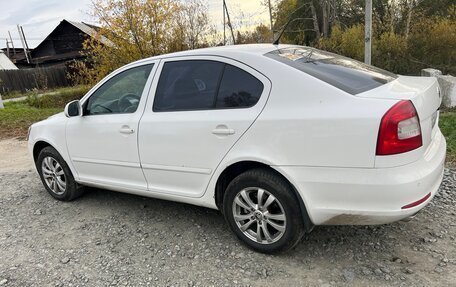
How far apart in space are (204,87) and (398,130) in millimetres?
1619

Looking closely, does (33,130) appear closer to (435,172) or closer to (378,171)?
(378,171)

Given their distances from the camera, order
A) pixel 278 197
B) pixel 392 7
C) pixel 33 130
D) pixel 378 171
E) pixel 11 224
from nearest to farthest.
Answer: pixel 378 171 < pixel 278 197 < pixel 11 224 < pixel 33 130 < pixel 392 7

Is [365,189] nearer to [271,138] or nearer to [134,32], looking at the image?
[271,138]

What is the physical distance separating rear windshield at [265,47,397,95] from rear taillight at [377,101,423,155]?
1.07 feet

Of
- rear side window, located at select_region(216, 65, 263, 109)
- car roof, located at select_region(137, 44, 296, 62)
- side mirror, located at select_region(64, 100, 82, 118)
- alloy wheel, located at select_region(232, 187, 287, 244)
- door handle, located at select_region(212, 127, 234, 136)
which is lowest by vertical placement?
alloy wheel, located at select_region(232, 187, 287, 244)

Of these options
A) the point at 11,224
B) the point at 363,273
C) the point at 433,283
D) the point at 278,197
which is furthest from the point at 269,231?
the point at 11,224

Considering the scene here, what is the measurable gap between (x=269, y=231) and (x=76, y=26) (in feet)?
135

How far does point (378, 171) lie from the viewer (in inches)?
93.3

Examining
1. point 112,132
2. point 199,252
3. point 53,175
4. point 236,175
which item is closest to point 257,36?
point 53,175

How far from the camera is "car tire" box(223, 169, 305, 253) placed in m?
2.77

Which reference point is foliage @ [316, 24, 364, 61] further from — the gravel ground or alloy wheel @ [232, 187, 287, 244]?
alloy wheel @ [232, 187, 287, 244]

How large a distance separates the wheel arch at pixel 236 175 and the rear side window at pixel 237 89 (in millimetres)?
485

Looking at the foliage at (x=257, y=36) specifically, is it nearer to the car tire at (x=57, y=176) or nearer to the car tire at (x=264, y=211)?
the car tire at (x=57, y=176)

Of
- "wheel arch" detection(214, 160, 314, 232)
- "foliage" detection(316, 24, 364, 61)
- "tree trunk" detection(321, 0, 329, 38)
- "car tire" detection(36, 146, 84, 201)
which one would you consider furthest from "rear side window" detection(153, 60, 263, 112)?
"tree trunk" detection(321, 0, 329, 38)
